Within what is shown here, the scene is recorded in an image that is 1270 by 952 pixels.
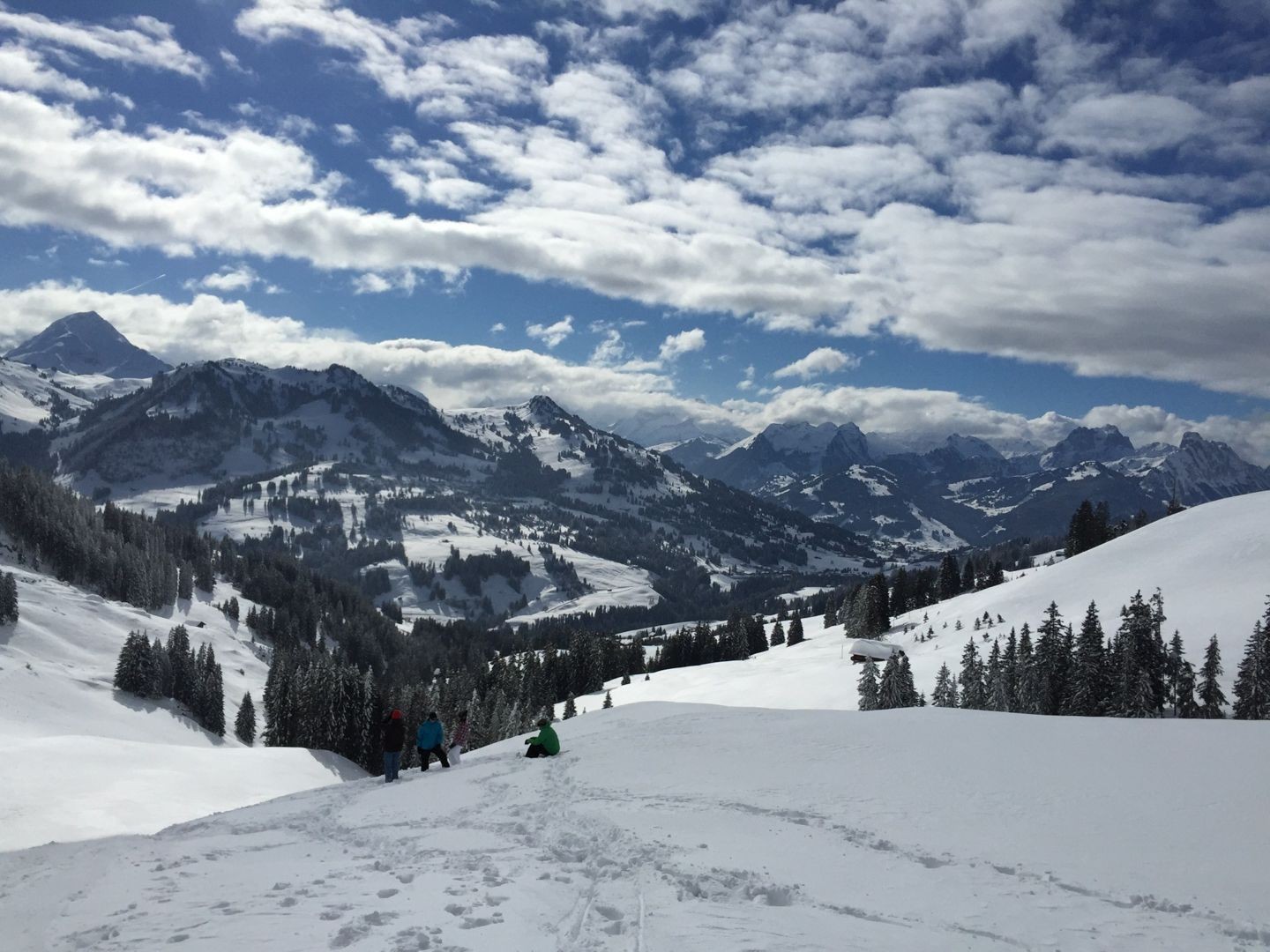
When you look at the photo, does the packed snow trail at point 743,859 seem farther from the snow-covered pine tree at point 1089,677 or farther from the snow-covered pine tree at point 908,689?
the snow-covered pine tree at point 908,689

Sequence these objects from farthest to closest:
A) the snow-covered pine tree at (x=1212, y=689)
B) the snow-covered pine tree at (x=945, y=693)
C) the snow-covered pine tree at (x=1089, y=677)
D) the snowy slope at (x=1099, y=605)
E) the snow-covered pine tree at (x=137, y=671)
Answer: the snow-covered pine tree at (x=137, y=671) → the snowy slope at (x=1099, y=605) → the snow-covered pine tree at (x=945, y=693) → the snow-covered pine tree at (x=1089, y=677) → the snow-covered pine tree at (x=1212, y=689)

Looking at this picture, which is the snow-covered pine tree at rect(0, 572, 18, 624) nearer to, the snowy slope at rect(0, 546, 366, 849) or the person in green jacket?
the snowy slope at rect(0, 546, 366, 849)

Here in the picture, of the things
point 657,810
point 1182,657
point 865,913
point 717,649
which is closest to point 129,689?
point 717,649

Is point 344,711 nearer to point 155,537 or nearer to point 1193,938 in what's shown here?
point 1193,938

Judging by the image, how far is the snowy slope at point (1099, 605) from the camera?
81312 mm

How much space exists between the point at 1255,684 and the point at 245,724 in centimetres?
12070

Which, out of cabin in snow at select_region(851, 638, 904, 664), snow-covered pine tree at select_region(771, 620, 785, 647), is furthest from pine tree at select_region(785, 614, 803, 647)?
cabin in snow at select_region(851, 638, 904, 664)

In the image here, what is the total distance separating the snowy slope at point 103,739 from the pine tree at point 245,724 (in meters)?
2.98

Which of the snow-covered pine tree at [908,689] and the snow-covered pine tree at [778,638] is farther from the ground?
the snow-covered pine tree at [908,689]

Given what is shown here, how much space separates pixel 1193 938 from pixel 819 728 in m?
14.8

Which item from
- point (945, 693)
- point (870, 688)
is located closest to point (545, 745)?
point (870, 688)

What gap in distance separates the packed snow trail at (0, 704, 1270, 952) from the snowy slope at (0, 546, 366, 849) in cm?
1181

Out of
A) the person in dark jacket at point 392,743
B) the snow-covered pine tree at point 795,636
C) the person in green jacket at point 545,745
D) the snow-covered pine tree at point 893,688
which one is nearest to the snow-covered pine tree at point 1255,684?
the snow-covered pine tree at point 893,688

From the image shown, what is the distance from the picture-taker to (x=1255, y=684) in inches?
2345
